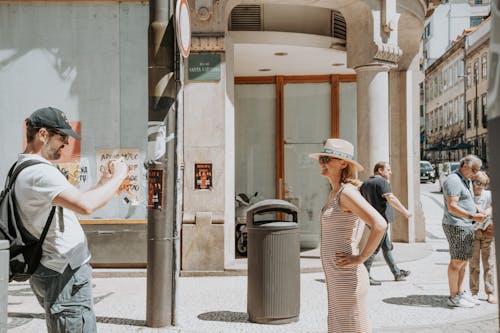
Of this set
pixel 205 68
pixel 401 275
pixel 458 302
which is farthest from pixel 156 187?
pixel 401 275

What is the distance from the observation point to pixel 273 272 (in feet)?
20.0

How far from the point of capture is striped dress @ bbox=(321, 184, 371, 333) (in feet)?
11.5

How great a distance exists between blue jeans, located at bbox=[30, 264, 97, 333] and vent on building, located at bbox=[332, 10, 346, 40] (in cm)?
862

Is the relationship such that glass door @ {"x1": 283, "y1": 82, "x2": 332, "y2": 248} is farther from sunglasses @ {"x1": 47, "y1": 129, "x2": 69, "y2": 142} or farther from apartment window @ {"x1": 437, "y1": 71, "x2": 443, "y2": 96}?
apartment window @ {"x1": 437, "y1": 71, "x2": 443, "y2": 96}

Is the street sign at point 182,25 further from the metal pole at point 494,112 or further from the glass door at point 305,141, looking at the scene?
the glass door at point 305,141

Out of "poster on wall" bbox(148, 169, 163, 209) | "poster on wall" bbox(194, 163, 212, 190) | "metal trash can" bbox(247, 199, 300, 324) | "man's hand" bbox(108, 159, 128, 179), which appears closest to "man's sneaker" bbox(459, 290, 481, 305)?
"metal trash can" bbox(247, 199, 300, 324)

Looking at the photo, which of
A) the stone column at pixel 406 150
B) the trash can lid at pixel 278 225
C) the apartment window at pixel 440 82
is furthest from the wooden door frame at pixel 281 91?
the apartment window at pixel 440 82

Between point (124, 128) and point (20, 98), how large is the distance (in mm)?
1738

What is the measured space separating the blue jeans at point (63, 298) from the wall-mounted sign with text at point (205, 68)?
619 cm

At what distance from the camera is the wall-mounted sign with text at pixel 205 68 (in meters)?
9.04

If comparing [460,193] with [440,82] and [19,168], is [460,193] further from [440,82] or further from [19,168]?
[440,82]

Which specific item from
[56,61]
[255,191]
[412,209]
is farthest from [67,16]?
[412,209]

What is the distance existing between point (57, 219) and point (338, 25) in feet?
28.7

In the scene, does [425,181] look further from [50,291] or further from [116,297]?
[50,291]
